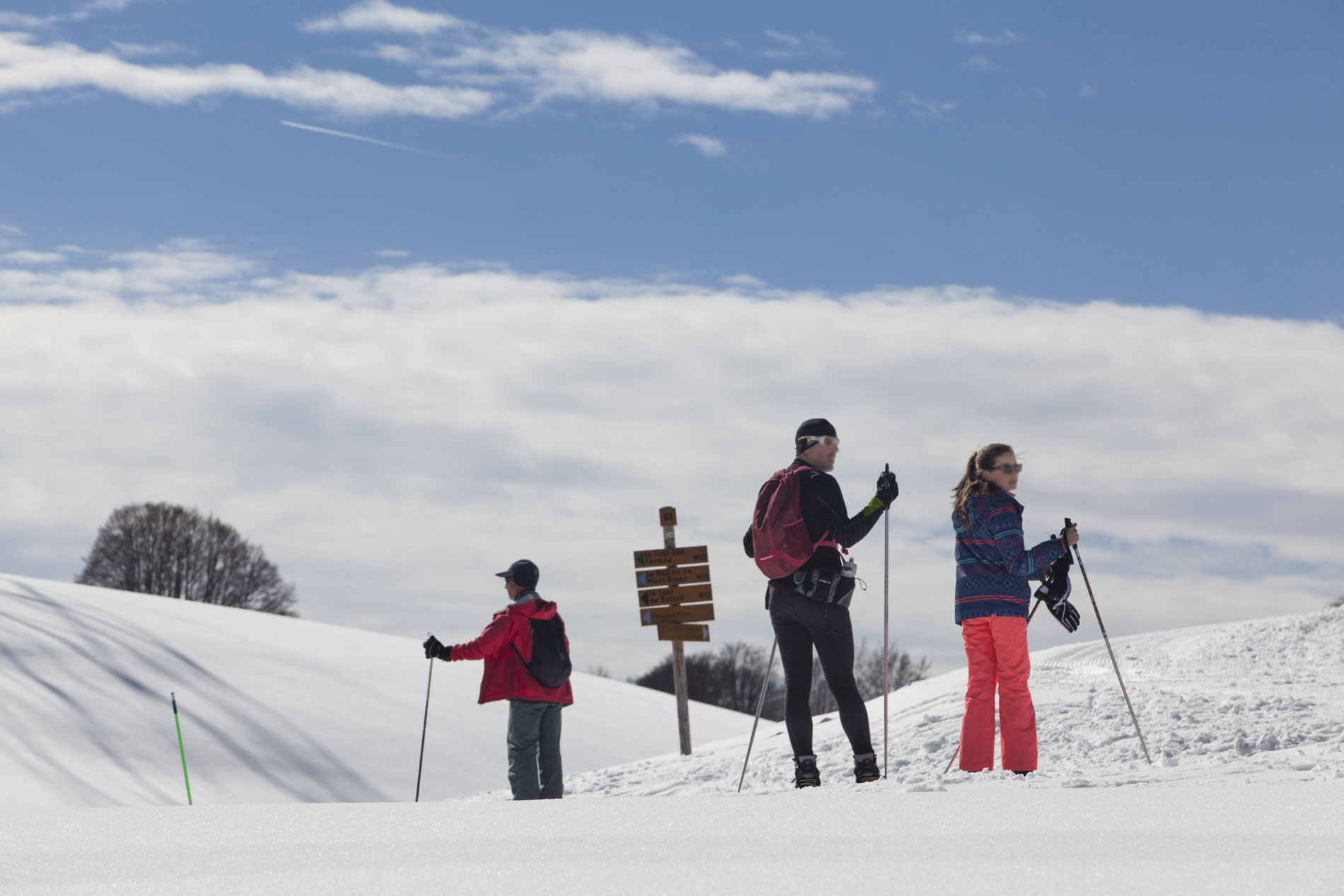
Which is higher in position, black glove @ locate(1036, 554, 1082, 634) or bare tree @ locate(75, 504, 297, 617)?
bare tree @ locate(75, 504, 297, 617)

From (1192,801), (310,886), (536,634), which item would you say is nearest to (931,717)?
(536,634)

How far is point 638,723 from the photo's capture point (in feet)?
57.1

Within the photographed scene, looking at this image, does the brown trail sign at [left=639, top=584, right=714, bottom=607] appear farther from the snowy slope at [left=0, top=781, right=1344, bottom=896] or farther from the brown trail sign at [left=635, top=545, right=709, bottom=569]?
the snowy slope at [left=0, top=781, right=1344, bottom=896]

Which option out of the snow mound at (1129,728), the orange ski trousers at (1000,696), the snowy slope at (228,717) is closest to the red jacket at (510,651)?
the snow mound at (1129,728)

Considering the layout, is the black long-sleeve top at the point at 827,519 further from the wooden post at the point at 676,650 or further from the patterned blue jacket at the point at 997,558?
the wooden post at the point at 676,650

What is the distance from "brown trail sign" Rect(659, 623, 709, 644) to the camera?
40.4ft

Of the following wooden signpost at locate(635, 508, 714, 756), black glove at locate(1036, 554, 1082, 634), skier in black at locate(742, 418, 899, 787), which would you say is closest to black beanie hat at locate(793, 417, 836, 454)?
skier in black at locate(742, 418, 899, 787)

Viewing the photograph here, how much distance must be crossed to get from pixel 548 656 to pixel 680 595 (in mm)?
4998

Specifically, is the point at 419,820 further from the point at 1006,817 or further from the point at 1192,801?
the point at 1192,801

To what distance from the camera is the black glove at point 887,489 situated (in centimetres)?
591

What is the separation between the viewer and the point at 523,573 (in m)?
7.56

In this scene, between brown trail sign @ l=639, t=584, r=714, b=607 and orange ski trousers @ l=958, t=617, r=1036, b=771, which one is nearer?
orange ski trousers @ l=958, t=617, r=1036, b=771

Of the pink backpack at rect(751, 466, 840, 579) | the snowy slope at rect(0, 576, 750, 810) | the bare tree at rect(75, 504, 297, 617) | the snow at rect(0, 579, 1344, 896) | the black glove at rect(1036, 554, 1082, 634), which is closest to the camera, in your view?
the snow at rect(0, 579, 1344, 896)

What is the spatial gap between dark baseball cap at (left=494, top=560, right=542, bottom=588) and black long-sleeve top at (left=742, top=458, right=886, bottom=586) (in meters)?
2.35
